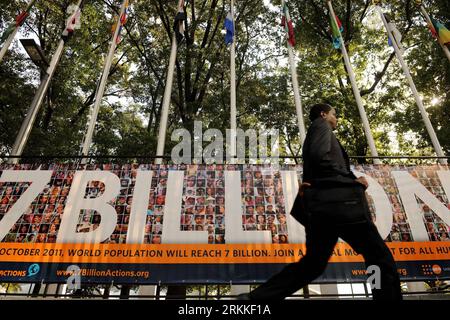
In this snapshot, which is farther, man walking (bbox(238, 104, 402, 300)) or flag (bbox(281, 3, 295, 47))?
flag (bbox(281, 3, 295, 47))

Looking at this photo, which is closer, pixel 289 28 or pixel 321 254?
pixel 321 254

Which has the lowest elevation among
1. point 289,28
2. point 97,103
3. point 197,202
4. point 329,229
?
point 329,229

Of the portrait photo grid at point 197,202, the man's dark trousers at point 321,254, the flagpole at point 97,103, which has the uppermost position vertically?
the flagpole at point 97,103

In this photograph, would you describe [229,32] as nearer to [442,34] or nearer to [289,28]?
[289,28]

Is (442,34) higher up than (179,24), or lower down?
lower down

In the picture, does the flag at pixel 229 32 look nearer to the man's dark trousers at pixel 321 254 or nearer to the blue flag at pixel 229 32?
the blue flag at pixel 229 32

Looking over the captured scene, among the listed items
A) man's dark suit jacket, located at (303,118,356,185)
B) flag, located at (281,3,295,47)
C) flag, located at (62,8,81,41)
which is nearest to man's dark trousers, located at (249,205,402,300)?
man's dark suit jacket, located at (303,118,356,185)

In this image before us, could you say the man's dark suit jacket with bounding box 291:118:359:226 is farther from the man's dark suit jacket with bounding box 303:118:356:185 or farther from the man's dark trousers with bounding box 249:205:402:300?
the man's dark trousers with bounding box 249:205:402:300

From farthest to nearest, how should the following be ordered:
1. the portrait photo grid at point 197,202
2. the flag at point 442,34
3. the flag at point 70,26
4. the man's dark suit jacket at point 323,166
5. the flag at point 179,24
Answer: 1. the flag at point 179,24
2. the flag at point 442,34
3. the flag at point 70,26
4. the portrait photo grid at point 197,202
5. the man's dark suit jacket at point 323,166

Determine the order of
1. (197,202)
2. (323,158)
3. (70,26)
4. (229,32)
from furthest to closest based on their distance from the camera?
(229,32), (70,26), (197,202), (323,158)

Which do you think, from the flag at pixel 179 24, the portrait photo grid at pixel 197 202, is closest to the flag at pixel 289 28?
the flag at pixel 179 24

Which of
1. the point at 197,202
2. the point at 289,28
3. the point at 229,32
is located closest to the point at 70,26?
the point at 229,32
